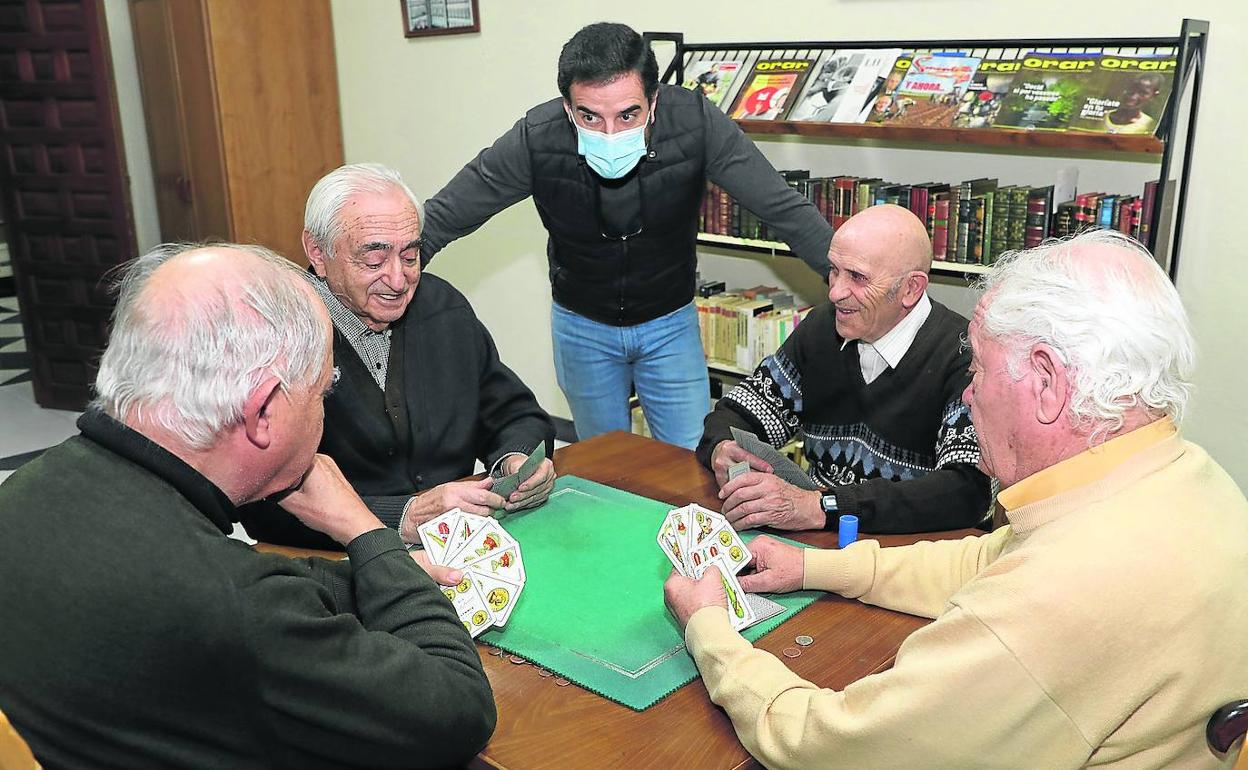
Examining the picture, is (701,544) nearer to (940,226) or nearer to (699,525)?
(699,525)

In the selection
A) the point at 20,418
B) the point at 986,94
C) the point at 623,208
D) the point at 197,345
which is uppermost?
the point at 986,94

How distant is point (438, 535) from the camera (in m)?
1.73

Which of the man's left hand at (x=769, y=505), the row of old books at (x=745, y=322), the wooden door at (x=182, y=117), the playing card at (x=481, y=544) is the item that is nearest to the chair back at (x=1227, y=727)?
the man's left hand at (x=769, y=505)

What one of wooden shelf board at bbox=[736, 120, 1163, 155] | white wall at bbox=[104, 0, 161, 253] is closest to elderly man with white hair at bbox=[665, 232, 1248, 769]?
wooden shelf board at bbox=[736, 120, 1163, 155]

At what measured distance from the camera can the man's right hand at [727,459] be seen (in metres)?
2.10

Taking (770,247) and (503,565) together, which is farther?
(770,247)

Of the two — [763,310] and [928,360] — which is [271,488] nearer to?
[928,360]

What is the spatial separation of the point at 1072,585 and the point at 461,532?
967 millimetres

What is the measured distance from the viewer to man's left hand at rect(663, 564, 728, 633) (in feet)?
5.09

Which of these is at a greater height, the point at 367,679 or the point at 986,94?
the point at 986,94

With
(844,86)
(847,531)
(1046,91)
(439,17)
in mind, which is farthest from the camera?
(439,17)

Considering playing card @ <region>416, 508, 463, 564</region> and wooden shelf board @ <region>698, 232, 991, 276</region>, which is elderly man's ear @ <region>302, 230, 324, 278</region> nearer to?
playing card @ <region>416, 508, 463, 564</region>

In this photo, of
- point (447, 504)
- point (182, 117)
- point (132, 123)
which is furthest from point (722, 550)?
point (132, 123)

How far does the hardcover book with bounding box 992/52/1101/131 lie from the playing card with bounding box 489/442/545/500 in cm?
185
